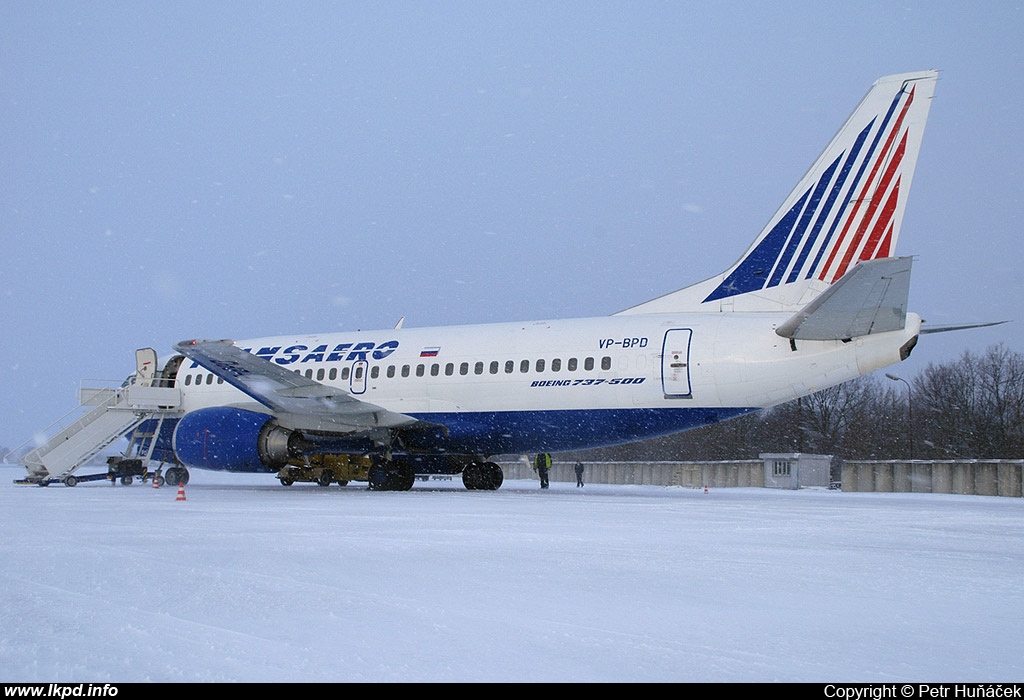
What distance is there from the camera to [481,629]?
14.3ft

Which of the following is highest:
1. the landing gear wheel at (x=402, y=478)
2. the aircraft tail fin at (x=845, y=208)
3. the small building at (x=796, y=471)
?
the aircraft tail fin at (x=845, y=208)

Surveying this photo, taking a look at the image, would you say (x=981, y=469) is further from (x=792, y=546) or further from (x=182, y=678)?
(x=182, y=678)

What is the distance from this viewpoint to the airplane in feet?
51.1

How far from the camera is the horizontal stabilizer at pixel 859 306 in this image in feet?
42.0

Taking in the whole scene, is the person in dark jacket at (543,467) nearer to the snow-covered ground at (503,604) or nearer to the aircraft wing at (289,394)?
the aircraft wing at (289,394)

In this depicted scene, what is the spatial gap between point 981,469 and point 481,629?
21.3 meters

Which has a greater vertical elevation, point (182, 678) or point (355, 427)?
point (355, 427)

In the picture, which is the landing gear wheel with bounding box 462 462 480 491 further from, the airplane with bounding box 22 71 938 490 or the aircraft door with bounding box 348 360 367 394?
the aircraft door with bounding box 348 360 367 394

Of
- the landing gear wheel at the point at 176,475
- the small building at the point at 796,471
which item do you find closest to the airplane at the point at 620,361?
the landing gear wheel at the point at 176,475

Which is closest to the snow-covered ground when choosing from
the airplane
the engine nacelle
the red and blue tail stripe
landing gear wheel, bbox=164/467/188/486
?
the airplane

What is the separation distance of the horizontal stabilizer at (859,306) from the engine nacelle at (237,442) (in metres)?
10.2

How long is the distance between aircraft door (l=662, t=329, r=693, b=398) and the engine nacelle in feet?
25.5

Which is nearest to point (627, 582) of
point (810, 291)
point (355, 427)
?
point (810, 291)

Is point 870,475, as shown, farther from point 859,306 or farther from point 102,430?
point 102,430
